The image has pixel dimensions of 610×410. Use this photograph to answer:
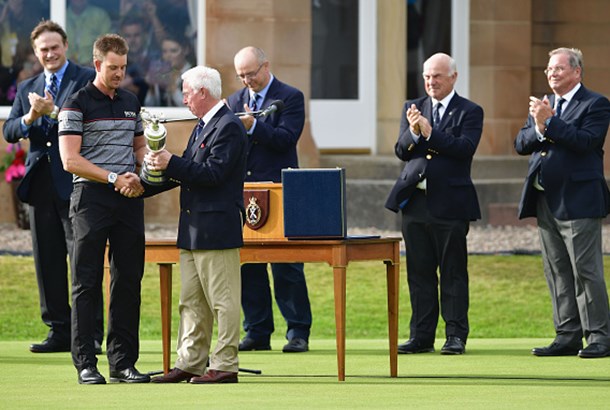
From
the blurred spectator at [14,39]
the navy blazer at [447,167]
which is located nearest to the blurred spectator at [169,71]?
the blurred spectator at [14,39]

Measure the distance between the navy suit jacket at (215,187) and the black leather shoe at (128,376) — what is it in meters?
0.79

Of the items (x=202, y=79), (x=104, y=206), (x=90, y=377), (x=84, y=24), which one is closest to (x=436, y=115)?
(x=202, y=79)

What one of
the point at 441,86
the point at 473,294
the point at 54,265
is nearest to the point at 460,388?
the point at 441,86

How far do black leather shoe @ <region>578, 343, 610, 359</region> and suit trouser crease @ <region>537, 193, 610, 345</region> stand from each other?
41 mm

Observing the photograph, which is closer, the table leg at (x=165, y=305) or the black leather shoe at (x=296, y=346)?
the table leg at (x=165, y=305)

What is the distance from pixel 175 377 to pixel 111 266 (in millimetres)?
746

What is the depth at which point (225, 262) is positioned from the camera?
9.56 m

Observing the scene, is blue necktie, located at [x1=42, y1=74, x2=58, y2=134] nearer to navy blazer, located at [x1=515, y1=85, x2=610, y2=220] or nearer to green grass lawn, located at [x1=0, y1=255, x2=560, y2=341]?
green grass lawn, located at [x1=0, y1=255, x2=560, y2=341]

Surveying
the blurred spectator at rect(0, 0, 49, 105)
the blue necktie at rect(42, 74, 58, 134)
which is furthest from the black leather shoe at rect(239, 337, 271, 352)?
the blurred spectator at rect(0, 0, 49, 105)

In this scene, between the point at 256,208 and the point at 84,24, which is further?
the point at 84,24

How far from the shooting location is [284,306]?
11883 millimetres

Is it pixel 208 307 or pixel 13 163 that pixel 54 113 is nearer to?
pixel 208 307

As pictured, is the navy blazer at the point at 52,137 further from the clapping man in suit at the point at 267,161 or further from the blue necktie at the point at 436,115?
the blue necktie at the point at 436,115

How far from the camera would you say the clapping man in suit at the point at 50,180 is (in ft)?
37.3
